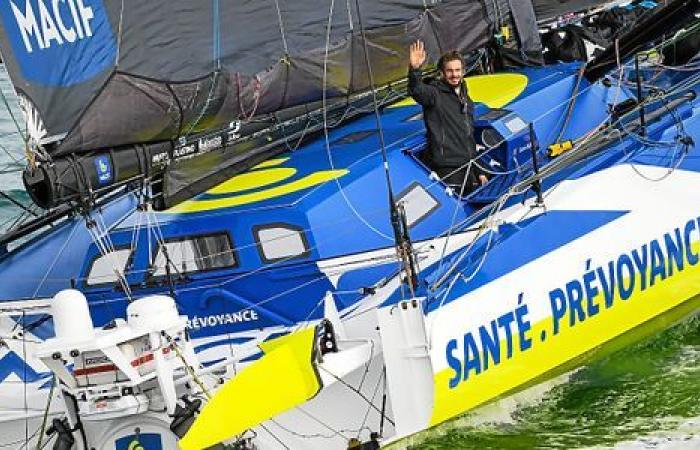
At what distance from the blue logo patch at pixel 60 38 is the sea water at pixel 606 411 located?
3.22 feet

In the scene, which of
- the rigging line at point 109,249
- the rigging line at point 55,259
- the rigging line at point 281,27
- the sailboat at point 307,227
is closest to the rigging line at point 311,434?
the sailboat at point 307,227

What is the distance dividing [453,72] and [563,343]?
5.39 ft

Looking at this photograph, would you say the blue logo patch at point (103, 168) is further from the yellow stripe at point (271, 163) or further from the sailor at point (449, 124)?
the sailor at point (449, 124)

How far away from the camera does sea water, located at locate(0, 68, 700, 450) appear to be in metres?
6.07

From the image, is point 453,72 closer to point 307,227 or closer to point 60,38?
point 307,227

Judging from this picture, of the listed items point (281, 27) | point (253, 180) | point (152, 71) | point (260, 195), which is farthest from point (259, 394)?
point (253, 180)

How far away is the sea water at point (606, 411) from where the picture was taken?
6.07 meters

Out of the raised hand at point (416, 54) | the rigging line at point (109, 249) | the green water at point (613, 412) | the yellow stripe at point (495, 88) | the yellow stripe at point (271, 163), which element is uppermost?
the raised hand at point (416, 54)

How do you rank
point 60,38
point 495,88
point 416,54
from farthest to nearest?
point 495,88 → point 416,54 → point 60,38

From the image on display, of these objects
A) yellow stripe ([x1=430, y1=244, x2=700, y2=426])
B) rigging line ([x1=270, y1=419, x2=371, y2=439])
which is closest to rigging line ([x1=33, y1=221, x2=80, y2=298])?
rigging line ([x1=270, y1=419, x2=371, y2=439])

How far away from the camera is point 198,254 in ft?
22.1

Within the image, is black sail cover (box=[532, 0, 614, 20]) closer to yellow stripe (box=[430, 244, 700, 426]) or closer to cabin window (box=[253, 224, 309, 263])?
yellow stripe (box=[430, 244, 700, 426])

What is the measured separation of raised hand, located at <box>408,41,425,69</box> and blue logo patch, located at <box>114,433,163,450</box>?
2.35 meters

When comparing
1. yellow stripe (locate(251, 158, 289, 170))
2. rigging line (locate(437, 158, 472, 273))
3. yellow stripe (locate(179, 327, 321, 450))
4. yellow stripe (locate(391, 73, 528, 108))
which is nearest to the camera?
yellow stripe (locate(179, 327, 321, 450))
